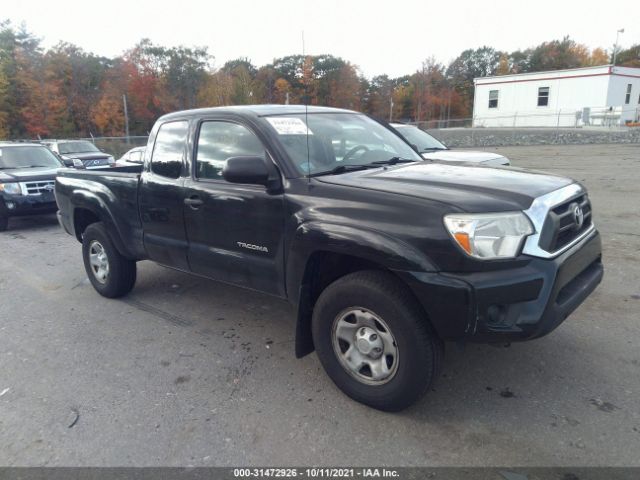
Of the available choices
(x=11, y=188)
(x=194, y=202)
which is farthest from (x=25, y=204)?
(x=194, y=202)

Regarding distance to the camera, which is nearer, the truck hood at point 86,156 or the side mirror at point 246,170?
the side mirror at point 246,170

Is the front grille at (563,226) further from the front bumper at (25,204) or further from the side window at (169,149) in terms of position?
the front bumper at (25,204)

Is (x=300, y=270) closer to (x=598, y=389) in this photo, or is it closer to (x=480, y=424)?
(x=480, y=424)

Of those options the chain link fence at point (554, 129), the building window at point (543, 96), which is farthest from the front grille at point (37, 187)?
the building window at point (543, 96)

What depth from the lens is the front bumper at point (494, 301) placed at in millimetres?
2566

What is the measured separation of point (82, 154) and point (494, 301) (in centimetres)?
1682

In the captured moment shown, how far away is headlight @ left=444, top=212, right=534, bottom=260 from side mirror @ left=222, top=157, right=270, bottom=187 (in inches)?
50.6

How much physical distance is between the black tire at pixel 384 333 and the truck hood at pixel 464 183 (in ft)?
1.84

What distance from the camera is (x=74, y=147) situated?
16969 millimetres

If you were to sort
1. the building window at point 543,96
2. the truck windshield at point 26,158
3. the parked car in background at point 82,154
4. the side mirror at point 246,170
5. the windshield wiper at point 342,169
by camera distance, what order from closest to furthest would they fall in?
the side mirror at point 246,170 → the windshield wiper at point 342,169 → the truck windshield at point 26,158 → the parked car in background at point 82,154 → the building window at point 543,96

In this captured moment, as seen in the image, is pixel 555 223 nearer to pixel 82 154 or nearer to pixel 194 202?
pixel 194 202

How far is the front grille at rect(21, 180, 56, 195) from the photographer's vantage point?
9306mm

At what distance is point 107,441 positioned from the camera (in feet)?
9.38

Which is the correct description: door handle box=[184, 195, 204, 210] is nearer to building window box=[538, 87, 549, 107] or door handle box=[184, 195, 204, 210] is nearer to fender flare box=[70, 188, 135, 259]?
fender flare box=[70, 188, 135, 259]
